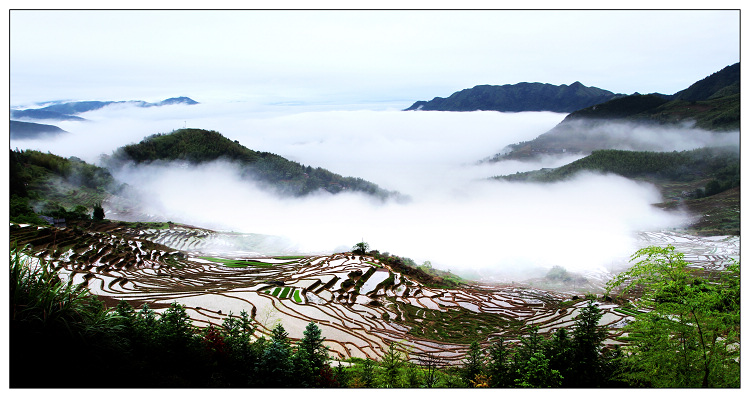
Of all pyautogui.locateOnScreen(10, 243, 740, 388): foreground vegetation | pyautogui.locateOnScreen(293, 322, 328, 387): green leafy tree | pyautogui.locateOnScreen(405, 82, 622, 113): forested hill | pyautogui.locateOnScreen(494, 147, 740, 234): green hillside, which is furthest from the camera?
pyautogui.locateOnScreen(405, 82, 622, 113): forested hill

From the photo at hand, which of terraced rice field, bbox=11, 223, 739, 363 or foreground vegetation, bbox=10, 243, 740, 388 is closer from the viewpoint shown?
foreground vegetation, bbox=10, 243, 740, 388

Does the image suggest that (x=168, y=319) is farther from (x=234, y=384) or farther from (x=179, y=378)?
(x=234, y=384)

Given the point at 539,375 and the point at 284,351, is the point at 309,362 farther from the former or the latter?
the point at 539,375

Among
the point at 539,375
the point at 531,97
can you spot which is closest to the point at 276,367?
the point at 539,375

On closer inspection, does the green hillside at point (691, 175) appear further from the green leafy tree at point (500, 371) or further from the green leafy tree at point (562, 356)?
the green leafy tree at point (500, 371)

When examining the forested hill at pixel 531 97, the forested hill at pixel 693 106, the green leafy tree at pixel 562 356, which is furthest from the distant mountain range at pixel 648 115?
the green leafy tree at pixel 562 356

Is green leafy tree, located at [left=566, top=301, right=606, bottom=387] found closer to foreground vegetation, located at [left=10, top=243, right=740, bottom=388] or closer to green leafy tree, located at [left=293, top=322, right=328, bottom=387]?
foreground vegetation, located at [left=10, top=243, right=740, bottom=388]

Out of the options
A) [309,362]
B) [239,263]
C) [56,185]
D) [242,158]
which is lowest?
[239,263]

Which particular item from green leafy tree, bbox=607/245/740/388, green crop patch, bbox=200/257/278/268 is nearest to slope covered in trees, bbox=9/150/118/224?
green crop patch, bbox=200/257/278/268
